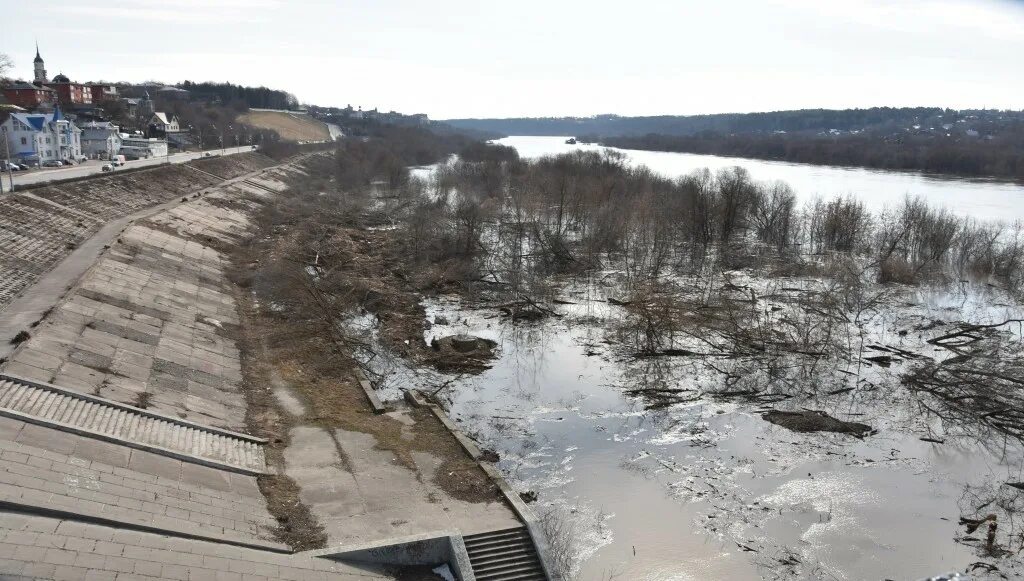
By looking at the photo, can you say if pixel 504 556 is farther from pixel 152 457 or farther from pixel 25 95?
pixel 25 95

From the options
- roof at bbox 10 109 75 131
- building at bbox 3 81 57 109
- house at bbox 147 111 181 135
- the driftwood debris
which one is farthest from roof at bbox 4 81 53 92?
the driftwood debris

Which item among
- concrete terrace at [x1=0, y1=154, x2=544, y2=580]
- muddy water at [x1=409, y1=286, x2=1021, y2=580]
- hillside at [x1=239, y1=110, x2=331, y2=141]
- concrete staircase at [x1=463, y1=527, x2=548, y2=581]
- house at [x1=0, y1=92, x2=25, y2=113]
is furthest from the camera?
hillside at [x1=239, y1=110, x2=331, y2=141]

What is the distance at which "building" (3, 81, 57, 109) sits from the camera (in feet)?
268

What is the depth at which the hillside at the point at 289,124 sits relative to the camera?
134 metres

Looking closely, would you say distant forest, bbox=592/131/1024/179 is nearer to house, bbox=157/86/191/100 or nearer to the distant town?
the distant town

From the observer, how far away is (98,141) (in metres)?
70.5

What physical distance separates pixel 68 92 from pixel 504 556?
98514mm

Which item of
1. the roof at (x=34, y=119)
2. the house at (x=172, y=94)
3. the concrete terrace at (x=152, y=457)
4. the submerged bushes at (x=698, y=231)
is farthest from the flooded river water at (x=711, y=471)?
the house at (x=172, y=94)

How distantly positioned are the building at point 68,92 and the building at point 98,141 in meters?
22.4

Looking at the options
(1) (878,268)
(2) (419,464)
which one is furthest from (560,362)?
(1) (878,268)

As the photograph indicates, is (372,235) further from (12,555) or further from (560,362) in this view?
(12,555)

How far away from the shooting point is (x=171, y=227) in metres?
42.1

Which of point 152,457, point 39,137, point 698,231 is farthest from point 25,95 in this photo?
point 152,457

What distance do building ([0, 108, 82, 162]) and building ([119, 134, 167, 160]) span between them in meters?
7.77
